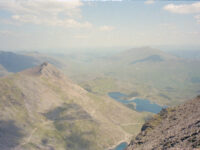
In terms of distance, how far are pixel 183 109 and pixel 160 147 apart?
4017 centimetres

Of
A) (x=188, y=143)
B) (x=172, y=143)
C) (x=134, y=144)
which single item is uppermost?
(x=188, y=143)

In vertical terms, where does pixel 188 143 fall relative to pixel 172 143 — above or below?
above

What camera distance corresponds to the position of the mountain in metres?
54.6

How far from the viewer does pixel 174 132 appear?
6794 centimetres

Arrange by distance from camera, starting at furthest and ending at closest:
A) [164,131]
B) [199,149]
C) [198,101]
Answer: [198,101]
[164,131]
[199,149]

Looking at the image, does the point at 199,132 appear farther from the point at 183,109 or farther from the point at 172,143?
the point at 183,109

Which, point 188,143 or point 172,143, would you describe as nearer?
point 188,143

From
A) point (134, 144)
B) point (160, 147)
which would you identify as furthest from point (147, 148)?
point (134, 144)

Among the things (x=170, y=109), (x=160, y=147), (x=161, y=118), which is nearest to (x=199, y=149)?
(x=160, y=147)

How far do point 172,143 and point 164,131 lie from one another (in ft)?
56.1

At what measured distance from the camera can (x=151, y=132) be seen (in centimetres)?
8200

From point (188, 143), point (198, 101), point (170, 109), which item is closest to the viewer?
point (188, 143)

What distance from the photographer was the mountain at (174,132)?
54562 millimetres

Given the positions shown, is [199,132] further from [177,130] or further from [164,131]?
[164,131]
